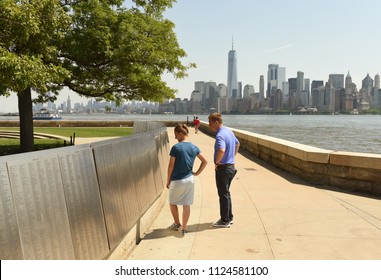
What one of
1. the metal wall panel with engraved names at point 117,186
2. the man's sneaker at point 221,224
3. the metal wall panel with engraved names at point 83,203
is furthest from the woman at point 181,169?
the metal wall panel with engraved names at point 83,203

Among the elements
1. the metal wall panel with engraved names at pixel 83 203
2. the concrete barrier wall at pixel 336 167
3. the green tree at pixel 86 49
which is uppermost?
the green tree at pixel 86 49

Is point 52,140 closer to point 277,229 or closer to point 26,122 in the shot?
point 26,122

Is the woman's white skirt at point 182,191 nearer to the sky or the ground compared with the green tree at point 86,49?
nearer to the ground

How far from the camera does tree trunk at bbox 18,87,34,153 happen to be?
15065 mm

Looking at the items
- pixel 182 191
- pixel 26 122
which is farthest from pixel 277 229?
pixel 26 122

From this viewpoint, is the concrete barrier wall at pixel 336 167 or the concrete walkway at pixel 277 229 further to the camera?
the concrete barrier wall at pixel 336 167

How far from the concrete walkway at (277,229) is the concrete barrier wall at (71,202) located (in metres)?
0.67

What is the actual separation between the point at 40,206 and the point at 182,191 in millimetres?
2662

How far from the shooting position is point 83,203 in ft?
11.4

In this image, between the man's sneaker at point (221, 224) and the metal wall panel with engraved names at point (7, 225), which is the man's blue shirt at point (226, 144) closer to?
the man's sneaker at point (221, 224)

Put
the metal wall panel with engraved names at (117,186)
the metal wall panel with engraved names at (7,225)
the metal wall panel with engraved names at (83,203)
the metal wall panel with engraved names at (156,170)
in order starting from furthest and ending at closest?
the metal wall panel with engraved names at (156,170) < the metal wall panel with engraved names at (117,186) < the metal wall panel with engraved names at (83,203) < the metal wall panel with engraved names at (7,225)

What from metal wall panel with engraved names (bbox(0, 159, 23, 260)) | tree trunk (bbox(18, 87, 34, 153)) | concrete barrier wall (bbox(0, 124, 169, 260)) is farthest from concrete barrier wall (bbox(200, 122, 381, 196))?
tree trunk (bbox(18, 87, 34, 153))

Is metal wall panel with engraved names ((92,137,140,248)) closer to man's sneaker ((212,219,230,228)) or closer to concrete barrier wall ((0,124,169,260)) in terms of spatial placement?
concrete barrier wall ((0,124,169,260))

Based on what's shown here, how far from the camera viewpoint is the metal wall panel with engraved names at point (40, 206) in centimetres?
259
